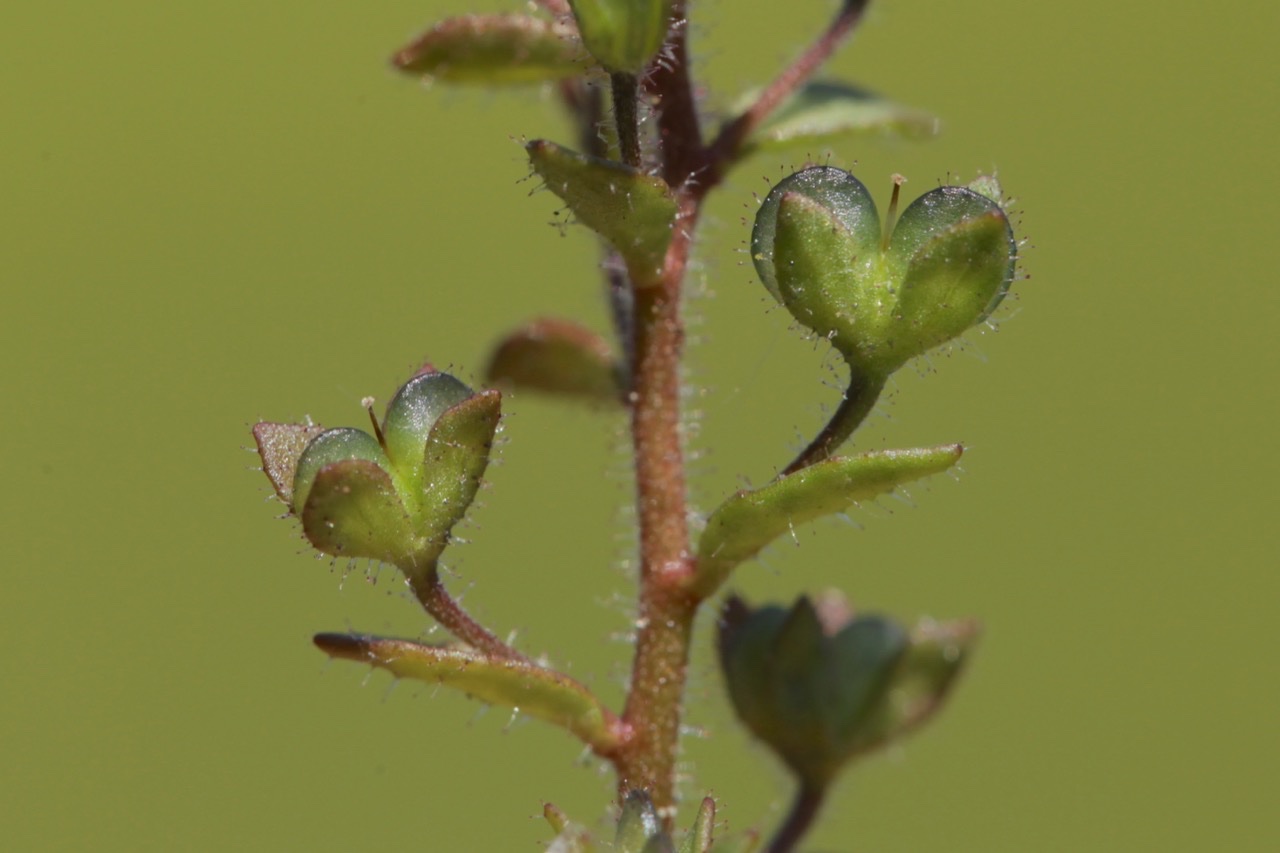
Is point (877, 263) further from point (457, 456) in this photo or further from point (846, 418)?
point (457, 456)

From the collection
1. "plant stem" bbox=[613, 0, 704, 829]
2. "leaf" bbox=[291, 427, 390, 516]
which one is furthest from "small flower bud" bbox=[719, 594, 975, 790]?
"leaf" bbox=[291, 427, 390, 516]

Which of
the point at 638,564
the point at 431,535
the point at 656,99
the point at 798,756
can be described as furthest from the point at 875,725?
the point at 656,99

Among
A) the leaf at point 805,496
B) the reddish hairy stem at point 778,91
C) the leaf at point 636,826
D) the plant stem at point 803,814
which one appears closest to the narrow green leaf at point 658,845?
the leaf at point 636,826

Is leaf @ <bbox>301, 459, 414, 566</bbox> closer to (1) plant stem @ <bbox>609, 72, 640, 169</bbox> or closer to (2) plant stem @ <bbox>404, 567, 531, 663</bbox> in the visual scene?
(2) plant stem @ <bbox>404, 567, 531, 663</bbox>

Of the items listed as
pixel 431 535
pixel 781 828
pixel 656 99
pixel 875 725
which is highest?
pixel 656 99

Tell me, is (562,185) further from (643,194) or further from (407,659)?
(407,659)
